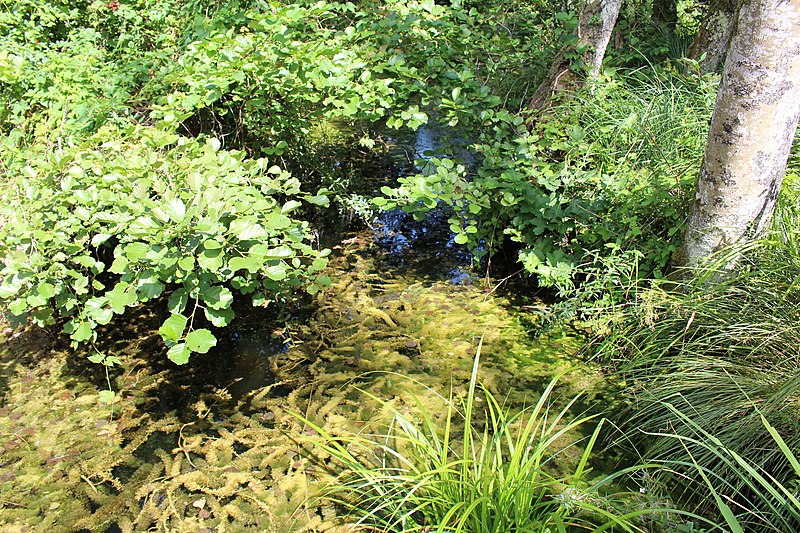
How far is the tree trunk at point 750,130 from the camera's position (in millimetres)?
2514

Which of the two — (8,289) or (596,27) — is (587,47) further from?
(8,289)

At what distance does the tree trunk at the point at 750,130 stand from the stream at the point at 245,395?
974 millimetres

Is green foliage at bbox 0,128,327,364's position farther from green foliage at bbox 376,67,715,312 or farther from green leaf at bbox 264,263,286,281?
green foliage at bbox 376,67,715,312

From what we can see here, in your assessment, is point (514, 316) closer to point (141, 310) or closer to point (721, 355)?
point (721, 355)

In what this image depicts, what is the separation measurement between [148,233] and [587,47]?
311 cm

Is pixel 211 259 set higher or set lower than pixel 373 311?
higher

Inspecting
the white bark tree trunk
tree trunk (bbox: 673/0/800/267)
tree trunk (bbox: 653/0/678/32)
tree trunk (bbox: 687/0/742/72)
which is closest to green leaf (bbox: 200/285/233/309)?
tree trunk (bbox: 673/0/800/267)

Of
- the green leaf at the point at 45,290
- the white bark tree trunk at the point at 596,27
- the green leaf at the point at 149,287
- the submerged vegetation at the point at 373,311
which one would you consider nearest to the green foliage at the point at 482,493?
the submerged vegetation at the point at 373,311

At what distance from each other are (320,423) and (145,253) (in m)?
1.09

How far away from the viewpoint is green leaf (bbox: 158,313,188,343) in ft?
8.02

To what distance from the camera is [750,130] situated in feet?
8.74

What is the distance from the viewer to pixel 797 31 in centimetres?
Answer: 247

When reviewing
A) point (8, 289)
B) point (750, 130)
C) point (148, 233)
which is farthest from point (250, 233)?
point (750, 130)

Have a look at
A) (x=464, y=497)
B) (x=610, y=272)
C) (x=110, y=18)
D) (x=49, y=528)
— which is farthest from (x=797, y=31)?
(x=110, y=18)
